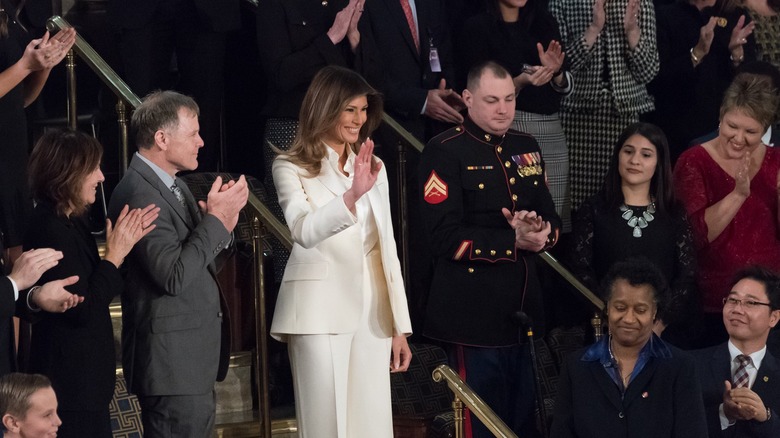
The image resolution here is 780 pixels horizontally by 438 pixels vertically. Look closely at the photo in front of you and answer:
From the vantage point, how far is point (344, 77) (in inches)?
193

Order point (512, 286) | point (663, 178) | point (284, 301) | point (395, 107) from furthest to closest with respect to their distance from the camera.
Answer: point (395, 107)
point (663, 178)
point (512, 286)
point (284, 301)

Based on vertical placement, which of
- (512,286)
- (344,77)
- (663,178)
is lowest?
(512,286)

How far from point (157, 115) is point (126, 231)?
43cm

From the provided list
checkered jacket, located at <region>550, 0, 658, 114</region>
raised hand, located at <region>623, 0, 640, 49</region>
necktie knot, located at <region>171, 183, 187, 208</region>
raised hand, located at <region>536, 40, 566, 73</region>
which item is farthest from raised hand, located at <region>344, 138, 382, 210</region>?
raised hand, located at <region>623, 0, 640, 49</region>

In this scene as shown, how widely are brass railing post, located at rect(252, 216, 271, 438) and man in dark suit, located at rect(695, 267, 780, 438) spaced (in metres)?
1.61

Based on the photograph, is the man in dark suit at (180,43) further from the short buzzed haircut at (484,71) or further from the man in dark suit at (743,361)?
the man in dark suit at (743,361)

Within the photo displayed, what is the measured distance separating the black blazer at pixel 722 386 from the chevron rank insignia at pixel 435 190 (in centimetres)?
112

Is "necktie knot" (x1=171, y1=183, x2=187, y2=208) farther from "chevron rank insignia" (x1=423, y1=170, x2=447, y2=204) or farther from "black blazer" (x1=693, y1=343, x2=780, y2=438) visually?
"black blazer" (x1=693, y1=343, x2=780, y2=438)

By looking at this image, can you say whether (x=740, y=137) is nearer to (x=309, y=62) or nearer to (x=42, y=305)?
(x=309, y=62)

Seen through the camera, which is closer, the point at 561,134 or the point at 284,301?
the point at 284,301

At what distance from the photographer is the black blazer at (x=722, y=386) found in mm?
5207

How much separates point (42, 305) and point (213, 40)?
2.40 metres

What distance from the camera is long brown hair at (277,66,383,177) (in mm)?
4871

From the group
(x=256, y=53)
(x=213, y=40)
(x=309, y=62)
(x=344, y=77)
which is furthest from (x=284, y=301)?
(x=256, y=53)
